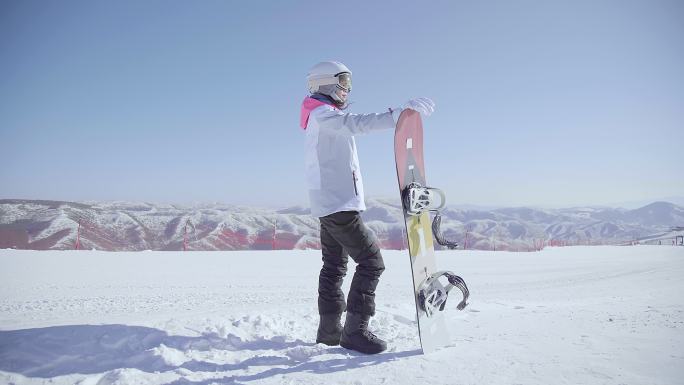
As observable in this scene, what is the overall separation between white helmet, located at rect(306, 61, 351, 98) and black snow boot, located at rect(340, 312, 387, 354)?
1734mm

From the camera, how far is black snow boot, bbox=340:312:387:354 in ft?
8.48

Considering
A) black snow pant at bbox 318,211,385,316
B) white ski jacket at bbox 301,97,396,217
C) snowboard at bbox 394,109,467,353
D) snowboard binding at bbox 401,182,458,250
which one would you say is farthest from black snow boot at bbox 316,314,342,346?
snowboard binding at bbox 401,182,458,250

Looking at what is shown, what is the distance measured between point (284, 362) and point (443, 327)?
1.15 m

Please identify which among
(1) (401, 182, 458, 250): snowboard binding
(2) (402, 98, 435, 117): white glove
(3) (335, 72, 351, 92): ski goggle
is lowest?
(1) (401, 182, 458, 250): snowboard binding

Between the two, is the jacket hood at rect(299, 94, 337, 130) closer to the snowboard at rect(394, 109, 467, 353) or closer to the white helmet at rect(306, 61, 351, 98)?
the white helmet at rect(306, 61, 351, 98)

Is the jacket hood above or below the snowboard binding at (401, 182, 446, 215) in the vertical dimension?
above

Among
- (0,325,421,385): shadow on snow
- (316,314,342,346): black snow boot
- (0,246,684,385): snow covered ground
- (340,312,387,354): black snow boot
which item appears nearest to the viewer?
(0,246,684,385): snow covered ground

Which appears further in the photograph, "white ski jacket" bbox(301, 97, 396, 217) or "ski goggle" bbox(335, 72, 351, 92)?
"ski goggle" bbox(335, 72, 351, 92)

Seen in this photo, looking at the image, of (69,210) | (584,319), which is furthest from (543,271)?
(69,210)

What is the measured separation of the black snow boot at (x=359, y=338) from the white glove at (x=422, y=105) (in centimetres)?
151

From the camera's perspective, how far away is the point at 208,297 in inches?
195

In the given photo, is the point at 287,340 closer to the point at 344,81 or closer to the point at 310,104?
the point at 310,104

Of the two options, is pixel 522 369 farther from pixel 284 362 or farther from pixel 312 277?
pixel 312 277

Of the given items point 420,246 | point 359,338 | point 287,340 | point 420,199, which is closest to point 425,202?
point 420,199
